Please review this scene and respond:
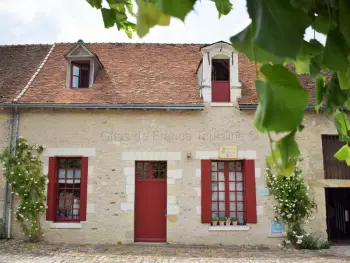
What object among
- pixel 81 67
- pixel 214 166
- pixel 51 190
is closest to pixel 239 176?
pixel 214 166

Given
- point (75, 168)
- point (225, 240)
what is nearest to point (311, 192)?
point (225, 240)

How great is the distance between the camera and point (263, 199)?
397 inches

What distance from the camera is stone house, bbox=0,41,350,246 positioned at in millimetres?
9953

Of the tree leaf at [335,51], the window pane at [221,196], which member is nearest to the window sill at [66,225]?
the window pane at [221,196]

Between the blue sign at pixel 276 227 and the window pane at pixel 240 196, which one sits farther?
the window pane at pixel 240 196

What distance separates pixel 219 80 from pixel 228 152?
214 cm

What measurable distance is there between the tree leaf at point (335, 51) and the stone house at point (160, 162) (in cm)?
922

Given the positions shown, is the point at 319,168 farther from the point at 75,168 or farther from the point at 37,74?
the point at 37,74

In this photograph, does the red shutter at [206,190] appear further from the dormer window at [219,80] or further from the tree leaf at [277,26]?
the tree leaf at [277,26]

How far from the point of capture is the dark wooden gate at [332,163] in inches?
411

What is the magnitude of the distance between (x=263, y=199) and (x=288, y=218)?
78cm

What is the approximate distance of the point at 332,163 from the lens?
34.5ft

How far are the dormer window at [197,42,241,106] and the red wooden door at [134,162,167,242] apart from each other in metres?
2.36

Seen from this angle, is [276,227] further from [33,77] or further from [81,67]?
[33,77]
